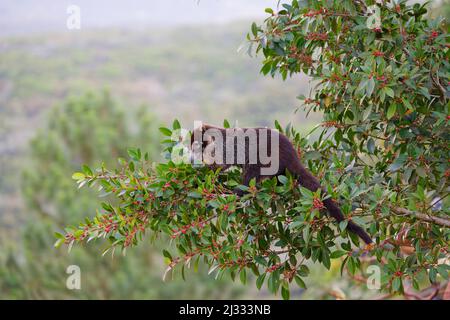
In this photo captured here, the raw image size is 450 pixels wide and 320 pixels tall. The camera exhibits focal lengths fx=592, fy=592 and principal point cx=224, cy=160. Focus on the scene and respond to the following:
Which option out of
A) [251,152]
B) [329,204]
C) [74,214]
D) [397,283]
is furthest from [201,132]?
[74,214]

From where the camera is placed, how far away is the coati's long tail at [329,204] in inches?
106

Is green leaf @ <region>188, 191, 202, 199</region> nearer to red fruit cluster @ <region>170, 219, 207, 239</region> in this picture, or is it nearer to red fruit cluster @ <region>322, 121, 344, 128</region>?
red fruit cluster @ <region>170, 219, 207, 239</region>

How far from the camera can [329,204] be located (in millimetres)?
2729

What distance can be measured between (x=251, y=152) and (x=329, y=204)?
0.89m

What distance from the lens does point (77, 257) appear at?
764 cm

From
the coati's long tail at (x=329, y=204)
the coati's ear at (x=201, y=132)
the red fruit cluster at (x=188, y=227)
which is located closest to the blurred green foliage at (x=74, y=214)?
the coati's ear at (x=201, y=132)

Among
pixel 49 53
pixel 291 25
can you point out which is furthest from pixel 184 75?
pixel 291 25

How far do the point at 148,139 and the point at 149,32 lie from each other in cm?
1677

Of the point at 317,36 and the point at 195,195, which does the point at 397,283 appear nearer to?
the point at 195,195

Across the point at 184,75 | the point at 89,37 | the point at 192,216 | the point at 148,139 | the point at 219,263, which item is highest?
the point at 89,37

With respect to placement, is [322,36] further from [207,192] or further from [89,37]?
[89,37]

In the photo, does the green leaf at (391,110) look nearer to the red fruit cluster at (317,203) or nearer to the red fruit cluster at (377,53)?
the red fruit cluster at (377,53)

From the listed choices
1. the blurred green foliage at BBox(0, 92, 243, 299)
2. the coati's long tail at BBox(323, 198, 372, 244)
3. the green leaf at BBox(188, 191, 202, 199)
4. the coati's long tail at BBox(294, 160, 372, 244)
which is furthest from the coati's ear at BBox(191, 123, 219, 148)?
the blurred green foliage at BBox(0, 92, 243, 299)

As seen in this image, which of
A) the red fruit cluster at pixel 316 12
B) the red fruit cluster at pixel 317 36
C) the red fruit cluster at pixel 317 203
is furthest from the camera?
the red fruit cluster at pixel 317 36
